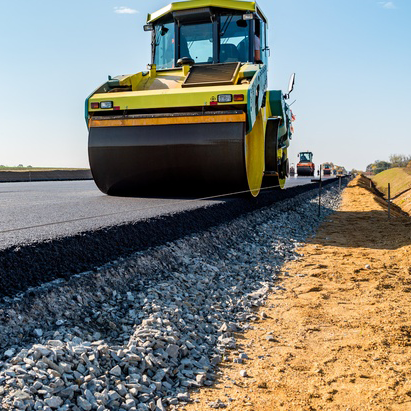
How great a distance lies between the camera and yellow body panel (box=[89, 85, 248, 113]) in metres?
6.39

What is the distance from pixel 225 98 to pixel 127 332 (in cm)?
405

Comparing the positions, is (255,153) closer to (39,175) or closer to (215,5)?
(215,5)

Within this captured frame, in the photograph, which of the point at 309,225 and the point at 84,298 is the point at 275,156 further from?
the point at 84,298

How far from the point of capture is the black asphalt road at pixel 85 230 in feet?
10.8

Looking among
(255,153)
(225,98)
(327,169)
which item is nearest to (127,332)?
(225,98)

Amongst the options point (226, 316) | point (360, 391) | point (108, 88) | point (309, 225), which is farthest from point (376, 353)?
point (309, 225)

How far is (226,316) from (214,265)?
4.52 ft

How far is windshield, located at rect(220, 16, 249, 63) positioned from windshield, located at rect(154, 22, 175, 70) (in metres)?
0.92

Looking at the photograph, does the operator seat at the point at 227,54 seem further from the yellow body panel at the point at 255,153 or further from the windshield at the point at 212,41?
the yellow body panel at the point at 255,153

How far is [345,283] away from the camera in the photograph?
5117 mm

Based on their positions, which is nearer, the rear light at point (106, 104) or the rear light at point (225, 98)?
the rear light at point (225, 98)

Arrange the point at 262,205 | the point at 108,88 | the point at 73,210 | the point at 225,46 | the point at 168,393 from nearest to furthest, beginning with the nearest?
the point at 168,393
the point at 73,210
the point at 108,88
the point at 225,46
the point at 262,205

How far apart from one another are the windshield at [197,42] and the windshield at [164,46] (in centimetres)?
22

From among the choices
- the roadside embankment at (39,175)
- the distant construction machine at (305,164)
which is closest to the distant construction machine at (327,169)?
the distant construction machine at (305,164)
